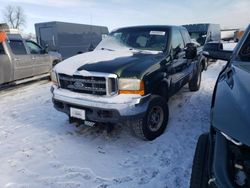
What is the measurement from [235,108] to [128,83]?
2319 mm

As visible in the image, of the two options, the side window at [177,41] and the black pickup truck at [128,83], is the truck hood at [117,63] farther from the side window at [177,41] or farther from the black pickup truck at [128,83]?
the side window at [177,41]

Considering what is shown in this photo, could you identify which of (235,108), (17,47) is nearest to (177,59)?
(235,108)

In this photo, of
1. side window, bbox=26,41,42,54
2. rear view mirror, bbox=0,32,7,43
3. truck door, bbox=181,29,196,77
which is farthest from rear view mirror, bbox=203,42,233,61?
side window, bbox=26,41,42,54

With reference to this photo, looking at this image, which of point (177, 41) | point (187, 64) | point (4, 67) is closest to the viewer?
point (177, 41)

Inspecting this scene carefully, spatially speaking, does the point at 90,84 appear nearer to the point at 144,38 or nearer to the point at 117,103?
the point at 117,103

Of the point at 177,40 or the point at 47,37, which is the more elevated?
the point at 177,40

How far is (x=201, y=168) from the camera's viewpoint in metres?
2.12

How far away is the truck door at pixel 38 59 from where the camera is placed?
385 inches

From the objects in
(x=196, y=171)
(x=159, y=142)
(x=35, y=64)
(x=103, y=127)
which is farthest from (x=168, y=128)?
(x=35, y=64)

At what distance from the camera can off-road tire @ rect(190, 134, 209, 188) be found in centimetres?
196

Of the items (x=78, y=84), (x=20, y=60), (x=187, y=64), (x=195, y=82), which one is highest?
(x=78, y=84)

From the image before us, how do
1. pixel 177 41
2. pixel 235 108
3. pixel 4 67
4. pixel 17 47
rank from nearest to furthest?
pixel 235 108, pixel 177 41, pixel 4 67, pixel 17 47

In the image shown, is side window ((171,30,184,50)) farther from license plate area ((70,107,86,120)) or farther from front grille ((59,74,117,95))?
license plate area ((70,107,86,120))

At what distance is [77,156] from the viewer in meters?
4.07
